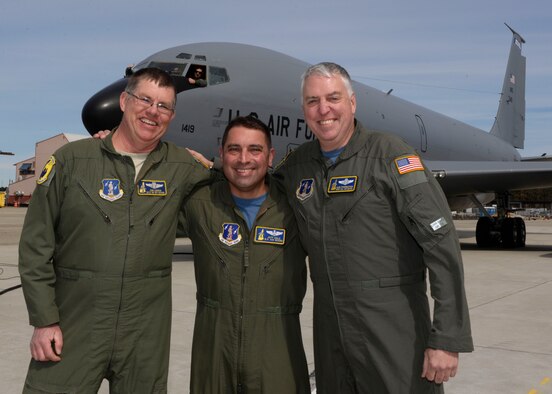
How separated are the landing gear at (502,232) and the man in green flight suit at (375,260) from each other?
14817 millimetres

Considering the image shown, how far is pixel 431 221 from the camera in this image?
2490mm

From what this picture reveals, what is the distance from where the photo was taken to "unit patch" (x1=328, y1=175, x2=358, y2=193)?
8.75 feet

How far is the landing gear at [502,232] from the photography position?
1645cm

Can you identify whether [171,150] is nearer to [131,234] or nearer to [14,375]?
[131,234]

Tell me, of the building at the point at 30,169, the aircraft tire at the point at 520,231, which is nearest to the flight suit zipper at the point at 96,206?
the aircraft tire at the point at 520,231

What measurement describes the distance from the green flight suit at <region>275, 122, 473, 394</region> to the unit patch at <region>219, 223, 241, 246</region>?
0.36 m

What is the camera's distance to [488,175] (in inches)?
561

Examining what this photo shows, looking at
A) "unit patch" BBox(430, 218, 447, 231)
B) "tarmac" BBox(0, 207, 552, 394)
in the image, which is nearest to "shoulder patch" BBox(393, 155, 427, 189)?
"unit patch" BBox(430, 218, 447, 231)

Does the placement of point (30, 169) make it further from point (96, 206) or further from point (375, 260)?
point (375, 260)

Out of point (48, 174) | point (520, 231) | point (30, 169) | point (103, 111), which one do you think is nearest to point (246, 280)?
point (48, 174)

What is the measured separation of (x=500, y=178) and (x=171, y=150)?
1319cm

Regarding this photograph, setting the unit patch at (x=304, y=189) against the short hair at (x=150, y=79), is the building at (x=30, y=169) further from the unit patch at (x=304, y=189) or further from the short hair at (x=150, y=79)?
the unit patch at (x=304, y=189)

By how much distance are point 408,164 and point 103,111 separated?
700 centimetres

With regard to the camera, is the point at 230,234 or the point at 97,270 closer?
the point at 97,270
